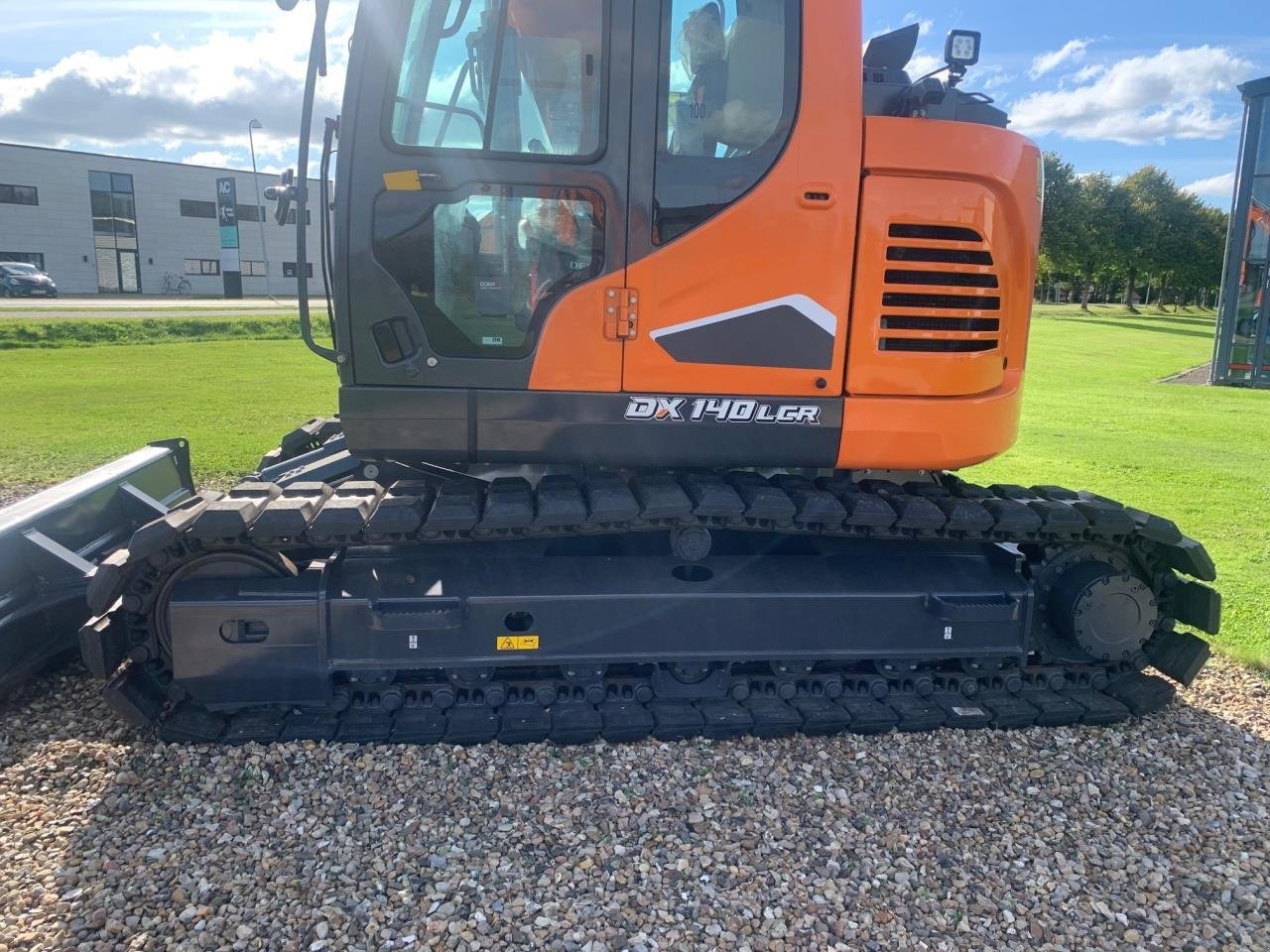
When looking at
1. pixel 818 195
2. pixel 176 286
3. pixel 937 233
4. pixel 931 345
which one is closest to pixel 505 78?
pixel 818 195

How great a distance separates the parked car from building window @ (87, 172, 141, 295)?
34.4 ft

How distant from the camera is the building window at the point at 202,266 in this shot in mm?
54562

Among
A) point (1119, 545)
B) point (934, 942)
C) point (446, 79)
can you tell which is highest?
point (446, 79)

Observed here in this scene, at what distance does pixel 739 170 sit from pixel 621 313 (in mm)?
792

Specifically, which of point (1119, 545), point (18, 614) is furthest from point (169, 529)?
point (1119, 545)

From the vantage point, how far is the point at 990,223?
4.03 meters

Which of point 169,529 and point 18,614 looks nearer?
point 169,529

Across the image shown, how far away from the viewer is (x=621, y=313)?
152 inches

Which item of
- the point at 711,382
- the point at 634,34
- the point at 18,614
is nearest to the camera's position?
the point at 634,34

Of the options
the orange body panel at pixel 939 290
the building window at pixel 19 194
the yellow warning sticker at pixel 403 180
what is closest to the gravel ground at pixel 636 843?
the orange body panel at pixel 939 290

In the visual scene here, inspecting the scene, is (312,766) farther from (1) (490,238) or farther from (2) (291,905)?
(1) (490,238)

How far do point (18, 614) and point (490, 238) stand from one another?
292cm

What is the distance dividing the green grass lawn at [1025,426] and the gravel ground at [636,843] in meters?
2.40

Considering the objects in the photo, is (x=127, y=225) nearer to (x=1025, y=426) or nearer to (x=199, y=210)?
(x=199, y=210)
